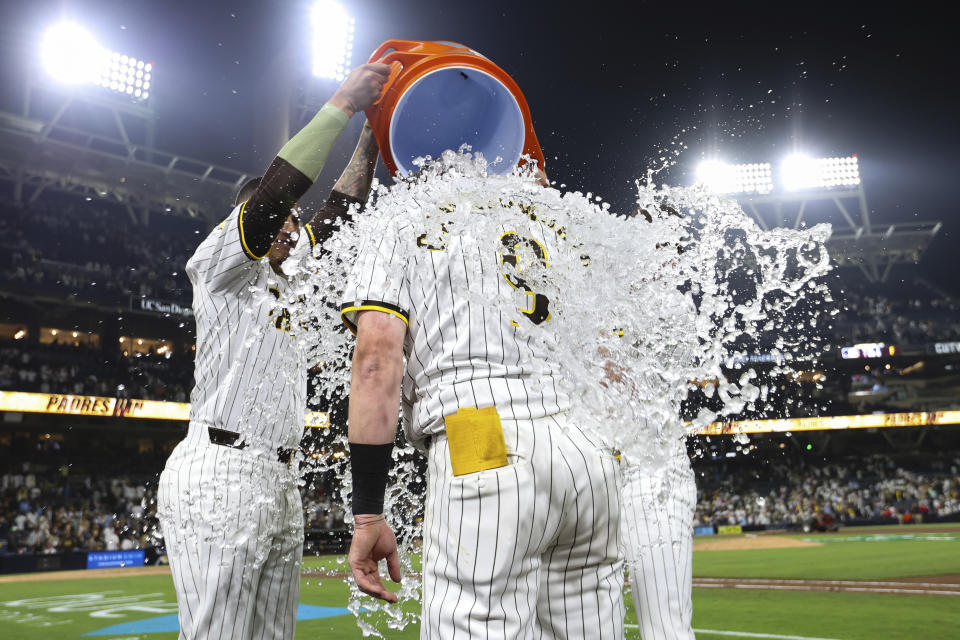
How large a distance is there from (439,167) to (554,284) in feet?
1.49

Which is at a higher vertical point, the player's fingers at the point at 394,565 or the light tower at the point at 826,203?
the light tower at the point at 826,203

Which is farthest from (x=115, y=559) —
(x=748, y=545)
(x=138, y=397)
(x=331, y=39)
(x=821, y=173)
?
(x=821, y=173)

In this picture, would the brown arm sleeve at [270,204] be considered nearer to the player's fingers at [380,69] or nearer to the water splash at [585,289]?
the water splash at [585,289]

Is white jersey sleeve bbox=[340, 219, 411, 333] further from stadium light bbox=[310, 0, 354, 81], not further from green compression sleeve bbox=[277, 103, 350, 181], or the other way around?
stadium light bbox=[310, 0, 354, 81]

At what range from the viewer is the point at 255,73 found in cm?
2362

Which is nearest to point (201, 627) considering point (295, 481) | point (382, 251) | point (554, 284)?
point (295, 481)

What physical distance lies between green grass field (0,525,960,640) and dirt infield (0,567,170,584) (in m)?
0.54

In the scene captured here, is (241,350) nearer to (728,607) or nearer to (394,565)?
(394,565)

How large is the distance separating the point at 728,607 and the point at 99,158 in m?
22.2

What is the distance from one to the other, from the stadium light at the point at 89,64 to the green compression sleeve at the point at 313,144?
22.5 metres

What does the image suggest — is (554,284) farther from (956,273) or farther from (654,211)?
(956,273)

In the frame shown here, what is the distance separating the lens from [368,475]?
1725 millimetres

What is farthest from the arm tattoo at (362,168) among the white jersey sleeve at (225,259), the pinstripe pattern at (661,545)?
the pinstripe pattern at (661,545)

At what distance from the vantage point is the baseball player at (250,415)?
7.06ft
